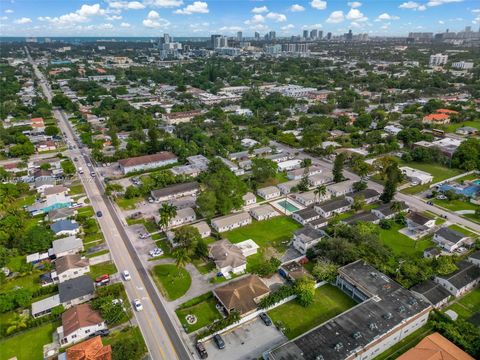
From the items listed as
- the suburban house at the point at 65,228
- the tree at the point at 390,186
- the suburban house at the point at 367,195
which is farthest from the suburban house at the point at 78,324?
the tree at the point at 390,186

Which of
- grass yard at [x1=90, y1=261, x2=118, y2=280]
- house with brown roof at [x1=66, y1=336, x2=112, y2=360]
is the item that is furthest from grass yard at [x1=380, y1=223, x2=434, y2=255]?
grass yard at [x1=90, y1=261, x2=118, y2=280]

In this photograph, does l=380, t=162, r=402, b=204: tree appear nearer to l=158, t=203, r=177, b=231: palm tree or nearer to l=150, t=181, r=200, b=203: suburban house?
l=150, t=181, r=200, b=203: suburban house

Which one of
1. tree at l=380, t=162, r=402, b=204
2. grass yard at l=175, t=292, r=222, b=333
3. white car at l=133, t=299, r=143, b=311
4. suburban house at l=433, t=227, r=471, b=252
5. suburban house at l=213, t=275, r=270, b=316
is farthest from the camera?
tree at l=380, t=162, r=402, b=204

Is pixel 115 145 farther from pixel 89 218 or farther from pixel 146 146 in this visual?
pixel 89 218

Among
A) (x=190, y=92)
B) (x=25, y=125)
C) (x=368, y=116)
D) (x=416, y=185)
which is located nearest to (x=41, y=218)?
(x=25, y=125)

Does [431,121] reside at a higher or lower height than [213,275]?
higher

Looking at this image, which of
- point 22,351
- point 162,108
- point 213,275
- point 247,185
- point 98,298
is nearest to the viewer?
point 22,351

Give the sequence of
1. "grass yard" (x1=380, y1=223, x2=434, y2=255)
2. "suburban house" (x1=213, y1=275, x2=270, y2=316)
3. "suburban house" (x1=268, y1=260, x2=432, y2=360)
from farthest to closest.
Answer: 1. "grass yard" (x1=380, y1=223, x2=434, y2=255)
2. "suburban house" (x1=213, y1=275, x2=270, y2=316)
3. "suburban house" (x1=268, y1=260, x2=432, y2=360)
